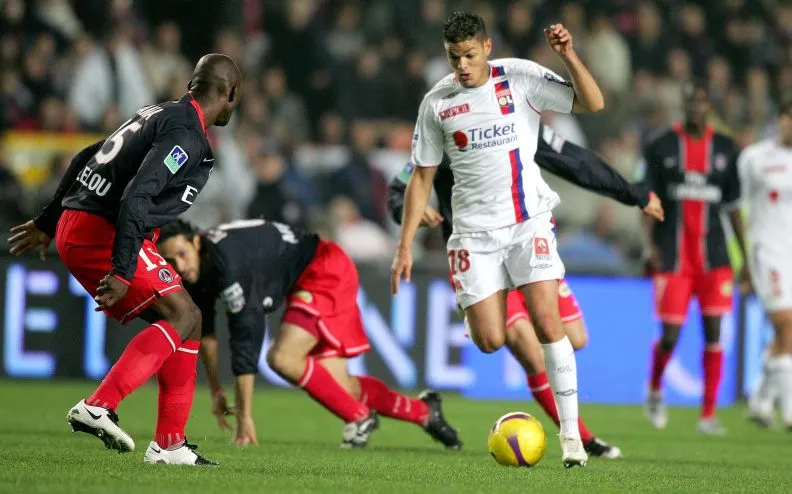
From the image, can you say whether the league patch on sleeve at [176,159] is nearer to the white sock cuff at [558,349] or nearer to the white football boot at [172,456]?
the white football boot at [172,456]

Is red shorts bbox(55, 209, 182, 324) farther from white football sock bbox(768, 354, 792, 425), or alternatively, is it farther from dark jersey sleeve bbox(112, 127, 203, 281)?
white football sock bbox(768, 354, 792, 425)

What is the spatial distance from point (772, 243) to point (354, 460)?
4.92 metres

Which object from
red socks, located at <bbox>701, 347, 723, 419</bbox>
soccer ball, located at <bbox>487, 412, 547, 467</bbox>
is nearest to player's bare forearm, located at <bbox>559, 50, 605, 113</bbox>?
soccer ball, located at <bbox>487, 412, 547, 467</bbox>

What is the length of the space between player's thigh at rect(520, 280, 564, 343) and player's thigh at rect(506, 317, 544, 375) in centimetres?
86

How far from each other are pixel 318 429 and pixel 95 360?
3.58m

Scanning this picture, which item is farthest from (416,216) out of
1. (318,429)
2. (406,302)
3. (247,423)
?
(406,302)

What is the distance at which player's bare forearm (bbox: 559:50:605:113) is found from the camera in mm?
6562

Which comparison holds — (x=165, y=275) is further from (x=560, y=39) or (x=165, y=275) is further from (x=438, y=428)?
(x=438, y=428)

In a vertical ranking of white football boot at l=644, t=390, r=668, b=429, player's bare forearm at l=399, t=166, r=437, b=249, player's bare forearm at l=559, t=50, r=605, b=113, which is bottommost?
white football boot at l=644, t=390, r=668, b=429

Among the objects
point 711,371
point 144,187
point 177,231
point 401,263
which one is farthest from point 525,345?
point 711,371

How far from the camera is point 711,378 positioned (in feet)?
33.2

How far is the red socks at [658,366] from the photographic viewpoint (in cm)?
1030

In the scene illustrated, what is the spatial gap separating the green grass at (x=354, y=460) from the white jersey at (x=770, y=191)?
1.53 metres

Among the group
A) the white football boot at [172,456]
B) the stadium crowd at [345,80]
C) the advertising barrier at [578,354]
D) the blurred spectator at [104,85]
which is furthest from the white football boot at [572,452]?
the blurred spectator at [104,85]
